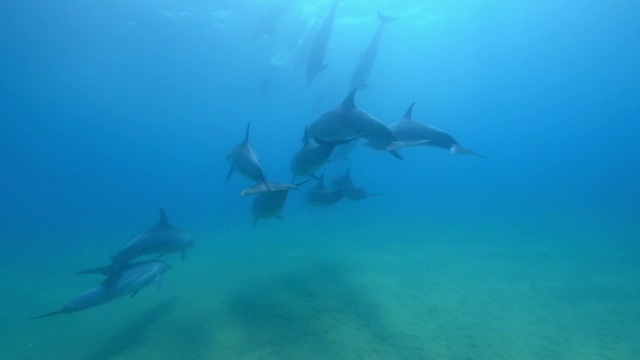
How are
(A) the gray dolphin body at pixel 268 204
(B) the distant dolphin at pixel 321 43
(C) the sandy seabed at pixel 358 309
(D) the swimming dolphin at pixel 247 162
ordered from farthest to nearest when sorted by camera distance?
1. (B) the distant dolphin at pixel 321 43
2. (A) the gray dolphin body at pixel 268 204
3. (D) the swimming dolphin at pixel 247 162
4. (C) the sandy seabed at pixel 358 309

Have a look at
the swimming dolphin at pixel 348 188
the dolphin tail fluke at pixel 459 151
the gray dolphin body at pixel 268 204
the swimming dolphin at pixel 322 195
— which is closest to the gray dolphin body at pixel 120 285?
the gray dolphin body at pixel 268 204

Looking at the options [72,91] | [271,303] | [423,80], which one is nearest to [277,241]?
[271,303]

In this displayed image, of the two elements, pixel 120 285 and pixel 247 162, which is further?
pixel 120 285

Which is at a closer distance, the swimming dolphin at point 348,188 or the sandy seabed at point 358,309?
the sandy seabed at point 358,309

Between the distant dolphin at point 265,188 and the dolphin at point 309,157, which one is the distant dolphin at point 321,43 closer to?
the dolphin at point 309,157

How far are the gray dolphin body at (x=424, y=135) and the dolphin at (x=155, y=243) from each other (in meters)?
5.17

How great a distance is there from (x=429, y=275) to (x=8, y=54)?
39183mm

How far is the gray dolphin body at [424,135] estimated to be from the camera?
246 inches

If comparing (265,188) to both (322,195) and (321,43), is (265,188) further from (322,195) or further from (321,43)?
(321,43)

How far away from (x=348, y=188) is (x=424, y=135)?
3.36 meters

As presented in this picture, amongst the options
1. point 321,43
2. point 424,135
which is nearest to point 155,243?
point 424,135

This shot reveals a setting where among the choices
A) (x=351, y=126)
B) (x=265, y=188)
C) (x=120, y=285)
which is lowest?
(x=120, y=285)

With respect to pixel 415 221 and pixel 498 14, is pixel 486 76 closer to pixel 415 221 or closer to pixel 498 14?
pixel 498 14

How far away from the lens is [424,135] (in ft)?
20.9
